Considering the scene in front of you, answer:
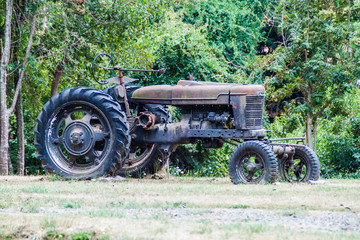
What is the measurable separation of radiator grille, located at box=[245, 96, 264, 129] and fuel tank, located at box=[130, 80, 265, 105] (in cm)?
9

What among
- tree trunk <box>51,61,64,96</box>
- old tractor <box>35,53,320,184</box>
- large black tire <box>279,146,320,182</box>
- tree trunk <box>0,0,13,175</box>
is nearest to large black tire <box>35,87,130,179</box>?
old tractor <box>35,53,320,184</box>

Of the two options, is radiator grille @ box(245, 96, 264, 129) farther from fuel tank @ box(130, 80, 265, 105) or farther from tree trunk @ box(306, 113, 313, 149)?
tree trunk @ box(306, 113, 313, 149)

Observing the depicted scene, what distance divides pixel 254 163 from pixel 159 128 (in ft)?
6.43

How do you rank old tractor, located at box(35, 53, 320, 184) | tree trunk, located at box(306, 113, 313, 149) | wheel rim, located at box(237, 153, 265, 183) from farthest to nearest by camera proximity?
tree trunk, located at box(306, 113, 313, 149) → old tractor, located at box(35, 53, 320, 184) → wheel rim, located at box(237, 153, 265, 183)

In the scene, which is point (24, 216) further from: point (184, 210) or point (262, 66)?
point (262, 66)

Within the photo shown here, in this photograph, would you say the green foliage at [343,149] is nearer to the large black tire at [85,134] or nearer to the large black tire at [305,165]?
the large black tire at [305,165]

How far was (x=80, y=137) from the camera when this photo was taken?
1035cm

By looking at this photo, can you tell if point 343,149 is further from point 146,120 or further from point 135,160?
point 146,120

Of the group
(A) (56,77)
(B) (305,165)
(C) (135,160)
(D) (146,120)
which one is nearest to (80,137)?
(D) (146,120)

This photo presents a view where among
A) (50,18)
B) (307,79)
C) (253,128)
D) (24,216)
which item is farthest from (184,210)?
(307,79)

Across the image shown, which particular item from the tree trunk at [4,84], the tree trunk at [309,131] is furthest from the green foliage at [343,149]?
the tree trunk at [4,84]

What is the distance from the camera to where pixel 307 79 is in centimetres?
1462

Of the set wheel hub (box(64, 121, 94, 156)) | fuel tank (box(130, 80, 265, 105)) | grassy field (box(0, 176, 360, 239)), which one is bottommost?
grassy field (box(0, 176, 360, 239))

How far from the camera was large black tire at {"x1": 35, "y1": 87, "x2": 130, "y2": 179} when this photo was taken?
1021cm
